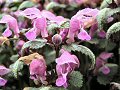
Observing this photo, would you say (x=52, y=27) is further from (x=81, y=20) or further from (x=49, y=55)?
(x=49, y=55)

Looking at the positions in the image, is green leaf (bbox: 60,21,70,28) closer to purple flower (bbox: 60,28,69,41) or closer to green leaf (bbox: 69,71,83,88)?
purple flower (bbox: 60,28,69,41)

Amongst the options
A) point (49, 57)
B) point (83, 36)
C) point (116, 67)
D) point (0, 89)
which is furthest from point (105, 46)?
point (0, 89)

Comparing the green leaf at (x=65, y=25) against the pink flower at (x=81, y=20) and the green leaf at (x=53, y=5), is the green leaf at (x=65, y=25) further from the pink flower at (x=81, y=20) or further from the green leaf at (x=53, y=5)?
the green leaf at (x=53, y=5)

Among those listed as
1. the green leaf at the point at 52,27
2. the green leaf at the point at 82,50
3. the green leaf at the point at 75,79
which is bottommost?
the green leaf at the point at 75,79

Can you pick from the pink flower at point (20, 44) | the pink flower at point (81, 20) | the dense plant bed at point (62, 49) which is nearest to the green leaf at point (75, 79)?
the dense plant bed at point (62, 49)

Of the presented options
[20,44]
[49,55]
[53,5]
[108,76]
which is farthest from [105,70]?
[53,5]

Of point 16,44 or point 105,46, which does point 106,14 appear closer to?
point 105,46

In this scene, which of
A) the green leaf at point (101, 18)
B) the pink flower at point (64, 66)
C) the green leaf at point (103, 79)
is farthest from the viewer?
the green leaf at point (103, 79)

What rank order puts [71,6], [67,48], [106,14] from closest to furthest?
1. [67,48]
2. [106,14]
3. [71,6]
